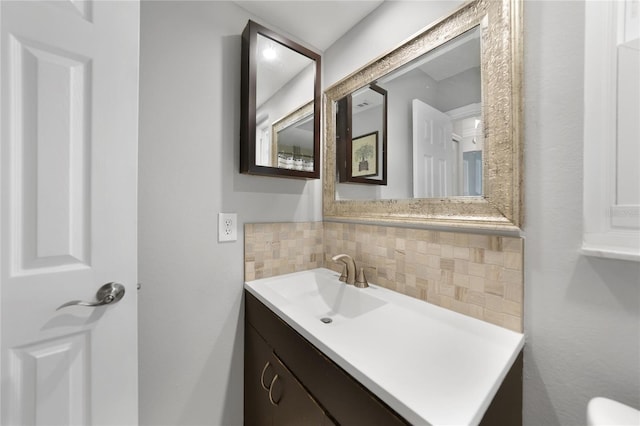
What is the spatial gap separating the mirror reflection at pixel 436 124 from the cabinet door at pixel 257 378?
0.86 m

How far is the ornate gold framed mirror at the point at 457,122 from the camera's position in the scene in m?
0.75

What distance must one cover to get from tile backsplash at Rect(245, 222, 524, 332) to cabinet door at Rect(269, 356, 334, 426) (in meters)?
0.51

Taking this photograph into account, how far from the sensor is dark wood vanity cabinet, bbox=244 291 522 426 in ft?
1.86

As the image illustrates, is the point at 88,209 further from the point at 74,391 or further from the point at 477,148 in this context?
the point at 477,148

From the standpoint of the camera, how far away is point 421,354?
25.3 inches

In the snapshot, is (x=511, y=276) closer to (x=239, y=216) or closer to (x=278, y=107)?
(x=239, y=216)

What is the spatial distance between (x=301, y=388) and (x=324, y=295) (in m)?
0.51

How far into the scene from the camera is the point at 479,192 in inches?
32.6

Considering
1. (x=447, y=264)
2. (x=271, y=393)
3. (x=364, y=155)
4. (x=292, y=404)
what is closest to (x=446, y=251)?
(x=447, y=264)

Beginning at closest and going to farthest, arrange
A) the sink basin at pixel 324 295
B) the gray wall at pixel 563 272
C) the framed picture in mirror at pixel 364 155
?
1. the gray wall at pixel 563 272
2. the sink basin at pixel 324 295
3. the framed picture in mirror at pixel 364 155

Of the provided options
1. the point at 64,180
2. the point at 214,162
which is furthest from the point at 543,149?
the point at 64,180

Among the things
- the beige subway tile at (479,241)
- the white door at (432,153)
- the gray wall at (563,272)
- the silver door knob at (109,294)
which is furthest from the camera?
the white door at (432,153)

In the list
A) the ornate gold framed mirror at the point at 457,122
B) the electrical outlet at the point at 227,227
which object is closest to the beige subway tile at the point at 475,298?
the ornate gold framed mirror at the point at 457,122

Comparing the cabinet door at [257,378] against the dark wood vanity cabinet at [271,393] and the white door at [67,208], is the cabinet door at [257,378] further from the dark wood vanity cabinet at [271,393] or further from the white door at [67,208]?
the white door at [67,208]
